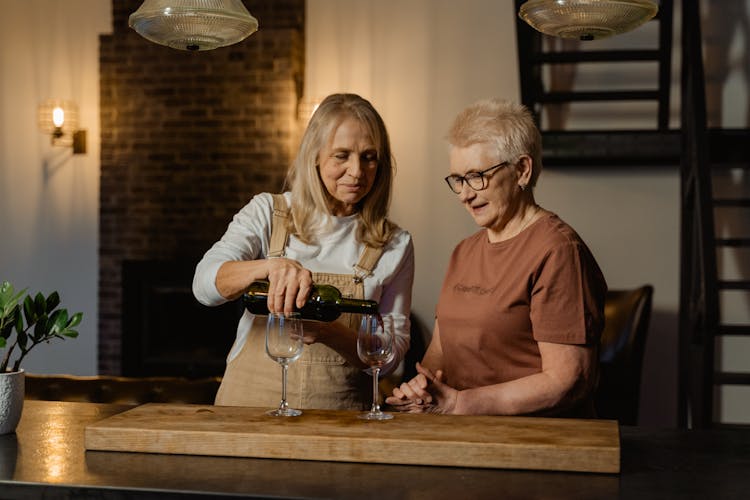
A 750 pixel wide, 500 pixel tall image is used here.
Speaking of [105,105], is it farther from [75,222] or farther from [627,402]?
[627,402]

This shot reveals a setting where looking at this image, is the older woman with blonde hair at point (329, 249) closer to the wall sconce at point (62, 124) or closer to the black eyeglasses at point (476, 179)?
the black eyeglasses at point (476, 179)

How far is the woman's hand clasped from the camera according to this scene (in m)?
2.22

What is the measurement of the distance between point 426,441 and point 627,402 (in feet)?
10.7

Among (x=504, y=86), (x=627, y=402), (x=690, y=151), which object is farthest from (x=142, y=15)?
(x=504, y=86)

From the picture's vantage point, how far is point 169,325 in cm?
675

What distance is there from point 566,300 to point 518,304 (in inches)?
5.2

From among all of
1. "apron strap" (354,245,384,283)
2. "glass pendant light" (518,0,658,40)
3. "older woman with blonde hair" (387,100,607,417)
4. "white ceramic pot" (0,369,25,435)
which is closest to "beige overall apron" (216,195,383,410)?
"apron strap" (354,245,384,283)

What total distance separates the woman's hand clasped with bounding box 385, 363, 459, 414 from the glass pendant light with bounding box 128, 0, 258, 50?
1.00 meters

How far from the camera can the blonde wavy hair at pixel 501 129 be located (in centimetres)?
238

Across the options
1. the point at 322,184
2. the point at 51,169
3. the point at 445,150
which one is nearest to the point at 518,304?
the point at 322,184

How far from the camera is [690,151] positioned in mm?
5367

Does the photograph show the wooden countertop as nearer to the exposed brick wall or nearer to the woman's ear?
the woman's ear

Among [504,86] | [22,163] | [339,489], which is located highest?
[504,86]

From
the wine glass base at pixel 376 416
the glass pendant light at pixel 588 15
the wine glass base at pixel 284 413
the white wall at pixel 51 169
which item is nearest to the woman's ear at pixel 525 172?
the glass pendant light at pixel 588 15
